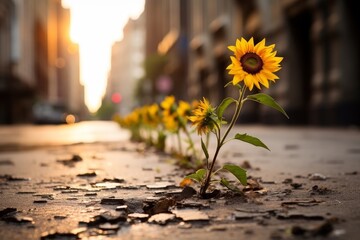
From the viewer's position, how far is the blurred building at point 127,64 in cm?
14975

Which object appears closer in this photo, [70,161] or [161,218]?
[161,218]

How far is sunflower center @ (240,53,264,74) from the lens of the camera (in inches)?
99.0

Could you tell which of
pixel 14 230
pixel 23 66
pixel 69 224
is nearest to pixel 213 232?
pixel 69 224

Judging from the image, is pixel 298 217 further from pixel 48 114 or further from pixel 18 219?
pixel 48 114

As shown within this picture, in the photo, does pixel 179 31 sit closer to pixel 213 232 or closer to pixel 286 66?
pixel 286 66

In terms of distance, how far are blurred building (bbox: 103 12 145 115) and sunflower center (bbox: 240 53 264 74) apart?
132 m

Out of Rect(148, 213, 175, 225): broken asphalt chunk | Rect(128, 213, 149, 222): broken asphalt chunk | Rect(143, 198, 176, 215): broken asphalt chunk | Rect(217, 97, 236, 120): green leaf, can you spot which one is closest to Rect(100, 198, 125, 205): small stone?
Rect(143, 198, 176, 215): broken asphalt chunk

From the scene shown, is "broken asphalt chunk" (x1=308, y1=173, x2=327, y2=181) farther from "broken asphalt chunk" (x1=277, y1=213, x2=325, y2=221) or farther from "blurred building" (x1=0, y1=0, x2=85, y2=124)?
"blurred building" (x1=0, y1=0, x2=85, y2=124)

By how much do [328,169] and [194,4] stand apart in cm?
3090

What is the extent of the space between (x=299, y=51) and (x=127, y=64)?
14745 cm

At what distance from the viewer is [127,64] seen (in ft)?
532

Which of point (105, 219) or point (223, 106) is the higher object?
point (223, 106)

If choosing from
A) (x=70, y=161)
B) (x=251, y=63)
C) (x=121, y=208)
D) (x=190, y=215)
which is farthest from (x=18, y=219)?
(x=70, y=161)

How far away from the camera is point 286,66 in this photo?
56.8 feet
